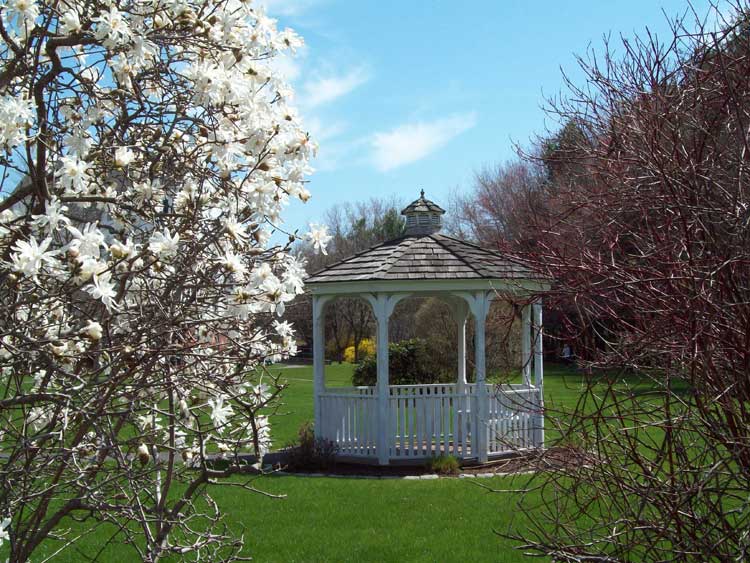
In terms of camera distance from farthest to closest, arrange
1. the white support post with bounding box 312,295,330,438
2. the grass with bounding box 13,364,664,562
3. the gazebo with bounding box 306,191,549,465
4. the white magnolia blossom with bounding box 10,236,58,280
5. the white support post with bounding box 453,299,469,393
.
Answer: the white support post with bounding box 453,299,469,393
the white support post with bounding box 312,295,330,438
the gazebo with bounding box 306,191,549,465
the grass with bounding box 13,364,664,562
the white magnolia blossom with bounding box 10,236,58,280

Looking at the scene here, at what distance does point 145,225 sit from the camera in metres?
3.84

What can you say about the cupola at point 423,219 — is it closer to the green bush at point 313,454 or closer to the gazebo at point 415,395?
the gazebo at point 415,395

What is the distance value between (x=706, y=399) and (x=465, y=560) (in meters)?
3.13

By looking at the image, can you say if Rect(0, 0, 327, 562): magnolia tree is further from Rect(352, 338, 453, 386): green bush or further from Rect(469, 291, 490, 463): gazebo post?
Rect(352, 338, 453, 386): green bush

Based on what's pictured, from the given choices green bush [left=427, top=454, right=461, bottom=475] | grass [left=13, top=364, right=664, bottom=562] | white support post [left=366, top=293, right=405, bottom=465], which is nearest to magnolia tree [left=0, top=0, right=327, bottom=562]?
grass [left=13, top=364, right=664, bottom=562]

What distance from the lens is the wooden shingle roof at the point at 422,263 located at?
10453mm

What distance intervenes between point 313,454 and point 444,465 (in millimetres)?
1753

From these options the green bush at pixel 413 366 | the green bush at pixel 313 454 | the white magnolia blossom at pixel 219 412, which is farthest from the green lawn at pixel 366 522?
the green bush at pixel 413 366

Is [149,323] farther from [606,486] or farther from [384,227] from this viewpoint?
→ [384,227]

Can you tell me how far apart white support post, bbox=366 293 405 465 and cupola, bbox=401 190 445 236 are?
1669 mm

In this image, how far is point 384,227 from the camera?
4169cm

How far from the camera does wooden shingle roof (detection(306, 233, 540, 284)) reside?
10453mm

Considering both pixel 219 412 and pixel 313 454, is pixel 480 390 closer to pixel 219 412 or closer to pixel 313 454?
pixel 313 454

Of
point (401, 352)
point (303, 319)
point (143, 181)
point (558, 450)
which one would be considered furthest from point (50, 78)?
point (303, 319)
